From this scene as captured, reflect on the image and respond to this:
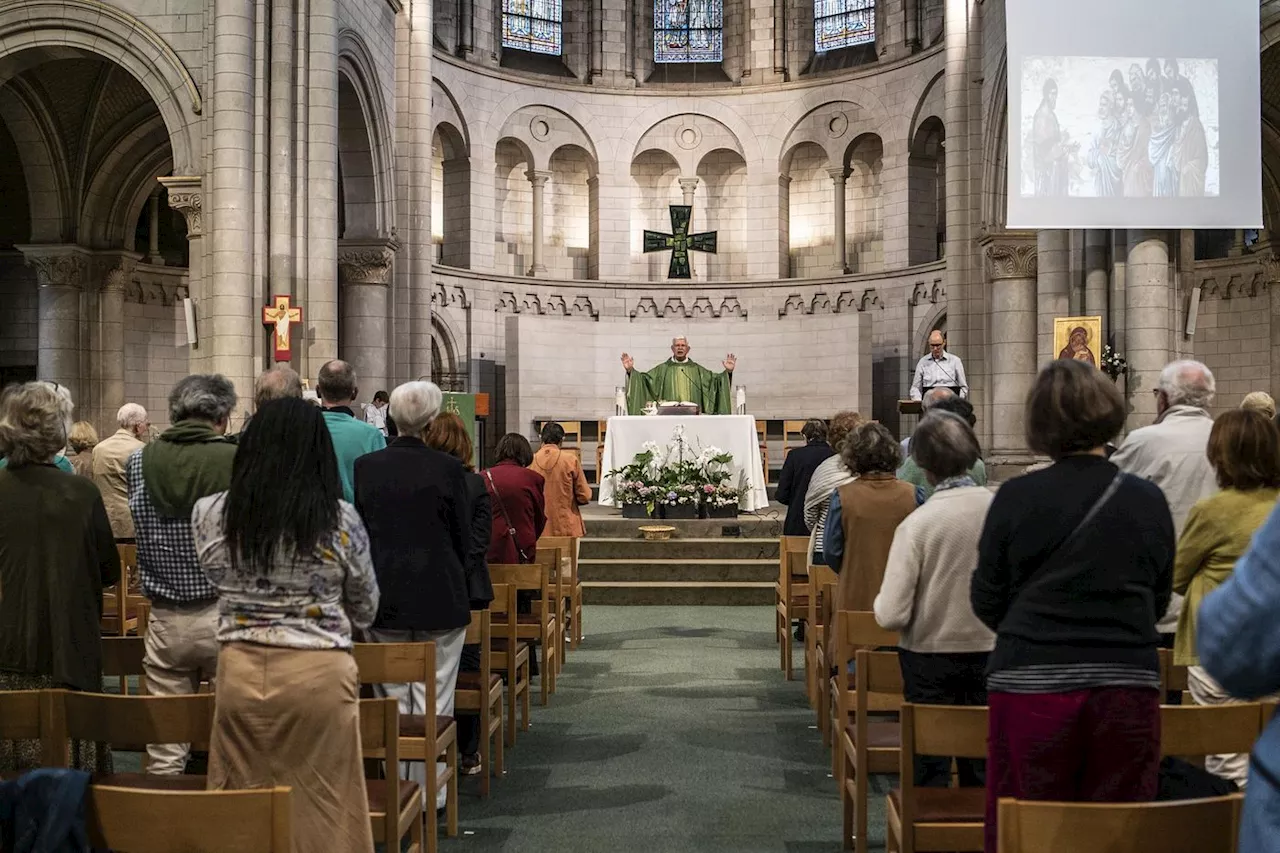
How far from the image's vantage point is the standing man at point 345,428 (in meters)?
5.42

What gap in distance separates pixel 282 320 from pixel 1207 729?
35.9 ft

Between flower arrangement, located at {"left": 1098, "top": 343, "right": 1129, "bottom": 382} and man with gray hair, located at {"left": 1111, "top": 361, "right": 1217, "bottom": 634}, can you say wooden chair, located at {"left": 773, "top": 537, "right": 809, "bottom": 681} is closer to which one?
man with gray hair, located at {"left": 1111, "top": 361, "right": 1217, "bottom": 634}

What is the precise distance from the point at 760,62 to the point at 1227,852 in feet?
74.6

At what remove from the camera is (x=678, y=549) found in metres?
12.1

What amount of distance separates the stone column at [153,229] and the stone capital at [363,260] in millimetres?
4272

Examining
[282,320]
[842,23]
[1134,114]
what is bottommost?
[282,320]

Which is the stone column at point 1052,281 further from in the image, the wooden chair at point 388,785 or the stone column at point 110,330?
the stone column at point 110,330

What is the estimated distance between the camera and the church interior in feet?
18.8

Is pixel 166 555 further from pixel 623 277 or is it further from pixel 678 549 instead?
pixel 623 277

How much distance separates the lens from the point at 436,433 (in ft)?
A: 16.6

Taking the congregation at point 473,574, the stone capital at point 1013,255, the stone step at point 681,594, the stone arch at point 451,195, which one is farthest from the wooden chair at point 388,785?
the stone arch at point 451,195

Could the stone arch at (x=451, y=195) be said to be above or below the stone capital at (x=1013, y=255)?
above

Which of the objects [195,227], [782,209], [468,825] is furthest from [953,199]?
[468,825]

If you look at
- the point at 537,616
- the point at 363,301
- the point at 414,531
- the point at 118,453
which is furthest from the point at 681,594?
the point at 363,301
